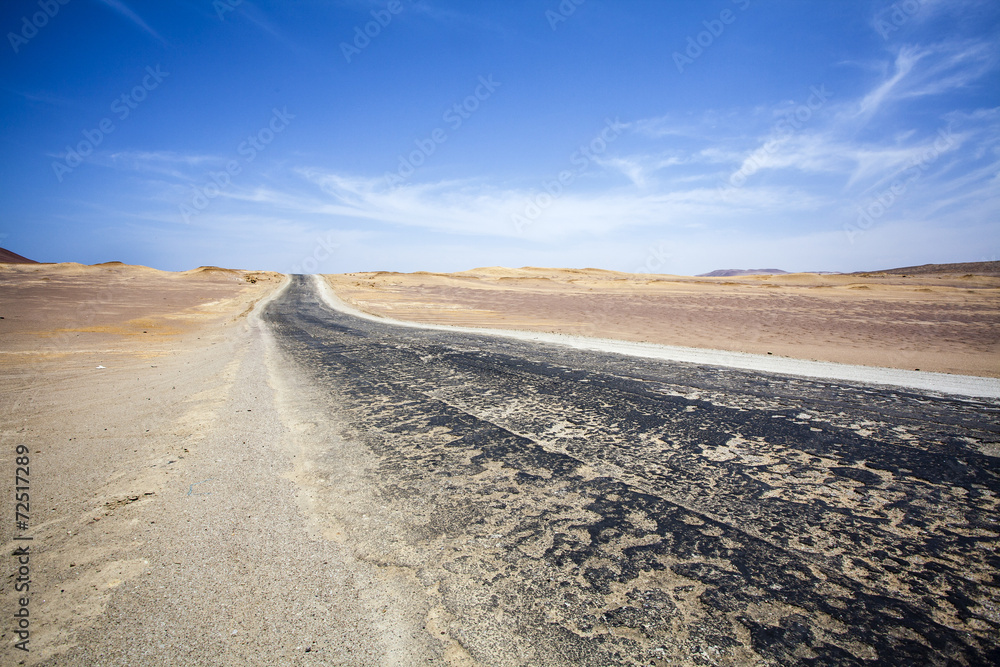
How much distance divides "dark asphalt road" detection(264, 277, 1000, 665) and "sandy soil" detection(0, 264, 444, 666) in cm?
32

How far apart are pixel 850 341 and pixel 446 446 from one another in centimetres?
1287

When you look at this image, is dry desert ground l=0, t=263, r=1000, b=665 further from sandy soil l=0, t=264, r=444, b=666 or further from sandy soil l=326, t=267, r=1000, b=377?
sandy soil l=326, t=267, r=1000, b=377

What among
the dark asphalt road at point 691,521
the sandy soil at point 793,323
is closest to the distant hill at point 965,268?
the sandy soil at point 793,323

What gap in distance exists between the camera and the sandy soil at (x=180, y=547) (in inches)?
72.2

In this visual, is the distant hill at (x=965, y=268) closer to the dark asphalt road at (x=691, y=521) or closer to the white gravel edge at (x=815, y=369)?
the white gravel edge at (x=815, y=369)

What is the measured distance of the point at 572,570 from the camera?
88.8 inches

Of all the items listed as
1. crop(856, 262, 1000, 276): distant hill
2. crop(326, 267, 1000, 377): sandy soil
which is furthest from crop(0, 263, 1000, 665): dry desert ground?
crop(856, 262, 1000, 276): distant hill

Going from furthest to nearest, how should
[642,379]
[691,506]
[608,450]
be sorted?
[642,379] < [608,450] < [691,506]

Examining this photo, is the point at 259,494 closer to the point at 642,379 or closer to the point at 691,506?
the point at 691,506

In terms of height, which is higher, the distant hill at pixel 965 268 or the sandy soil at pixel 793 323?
the distant hill at pixel 965 268

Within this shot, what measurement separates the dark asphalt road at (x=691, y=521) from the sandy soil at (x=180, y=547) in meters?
0.32

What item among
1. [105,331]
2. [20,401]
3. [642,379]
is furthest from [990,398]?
[105,331]

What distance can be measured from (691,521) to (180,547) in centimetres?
314

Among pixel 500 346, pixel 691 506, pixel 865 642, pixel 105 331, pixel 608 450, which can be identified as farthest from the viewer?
pixel 105 331
